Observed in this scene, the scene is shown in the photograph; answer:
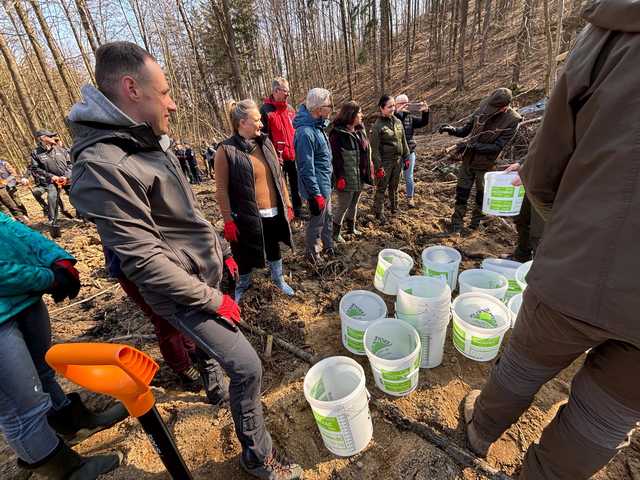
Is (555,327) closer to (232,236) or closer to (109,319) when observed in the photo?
(232,236)

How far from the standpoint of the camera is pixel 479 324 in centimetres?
252

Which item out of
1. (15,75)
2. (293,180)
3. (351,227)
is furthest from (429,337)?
(15,75)

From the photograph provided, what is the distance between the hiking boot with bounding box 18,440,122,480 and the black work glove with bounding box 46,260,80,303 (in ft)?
2.60

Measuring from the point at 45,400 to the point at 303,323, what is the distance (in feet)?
6.32

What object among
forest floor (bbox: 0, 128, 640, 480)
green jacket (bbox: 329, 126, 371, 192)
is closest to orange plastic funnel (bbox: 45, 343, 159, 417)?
forest floor (bbox: 0, 128, 640, 480)

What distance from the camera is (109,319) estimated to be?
11.2ft

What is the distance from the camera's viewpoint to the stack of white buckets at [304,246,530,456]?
1.78 m

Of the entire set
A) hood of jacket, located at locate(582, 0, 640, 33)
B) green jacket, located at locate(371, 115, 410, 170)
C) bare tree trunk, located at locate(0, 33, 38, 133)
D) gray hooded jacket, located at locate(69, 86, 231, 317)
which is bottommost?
green jacket, located at locate(371, 115, 410, 170)

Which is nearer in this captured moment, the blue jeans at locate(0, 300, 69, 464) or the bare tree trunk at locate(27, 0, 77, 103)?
the blue jeans at locate(0, 300, 69, 464)

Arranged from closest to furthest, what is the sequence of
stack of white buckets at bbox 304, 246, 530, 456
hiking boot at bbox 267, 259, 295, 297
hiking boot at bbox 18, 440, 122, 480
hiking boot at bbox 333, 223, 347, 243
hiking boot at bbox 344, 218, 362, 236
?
hiking boot at bbox 18, 440, 122, 480, stack of white buckets at bbox 304, 246, 530, 456, hiking boot at bbox 267, 259, 295, 297, hiking boot at bbox 333, 223, 347, 243, hiking boot at bbox 344, 218, 362, 236

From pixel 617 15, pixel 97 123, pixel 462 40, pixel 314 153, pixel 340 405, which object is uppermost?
pixel 462 40

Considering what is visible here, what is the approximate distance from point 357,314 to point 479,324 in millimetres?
1000

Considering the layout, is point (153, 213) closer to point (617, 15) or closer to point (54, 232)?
point (617, 15)

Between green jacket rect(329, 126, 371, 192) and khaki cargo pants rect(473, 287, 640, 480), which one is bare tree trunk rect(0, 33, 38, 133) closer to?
green jacket rect(329, 126, 371, 192)
